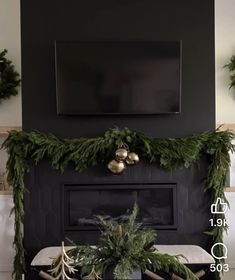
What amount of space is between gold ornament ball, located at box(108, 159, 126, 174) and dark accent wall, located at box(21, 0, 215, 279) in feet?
0.51

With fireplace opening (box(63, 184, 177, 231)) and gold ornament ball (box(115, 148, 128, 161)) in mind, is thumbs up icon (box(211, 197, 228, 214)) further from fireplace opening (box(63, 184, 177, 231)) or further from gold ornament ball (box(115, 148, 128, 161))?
gold ornament ball (box(115, 148, 128, 161))

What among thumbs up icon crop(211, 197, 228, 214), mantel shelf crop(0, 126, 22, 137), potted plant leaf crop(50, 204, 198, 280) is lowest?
thumbs up icon crop(211, 197, 228, 214)

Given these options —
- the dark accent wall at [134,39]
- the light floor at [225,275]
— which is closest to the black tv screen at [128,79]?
the dark accent wall at [134,39]

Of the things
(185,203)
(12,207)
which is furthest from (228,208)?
(12,207)

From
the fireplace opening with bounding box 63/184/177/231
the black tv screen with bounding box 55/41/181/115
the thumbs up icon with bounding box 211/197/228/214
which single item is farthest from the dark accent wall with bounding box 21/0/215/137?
the thumbs up icon with bounding box 211/197/228/214

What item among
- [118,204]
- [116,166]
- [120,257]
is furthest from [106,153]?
[120,257]

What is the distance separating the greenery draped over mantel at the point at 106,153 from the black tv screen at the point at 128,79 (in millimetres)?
261

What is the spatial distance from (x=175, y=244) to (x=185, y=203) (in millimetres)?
381

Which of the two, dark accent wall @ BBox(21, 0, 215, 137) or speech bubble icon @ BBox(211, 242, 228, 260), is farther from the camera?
Result: dark accent wall @ BBox(21, 0, 215, 137)

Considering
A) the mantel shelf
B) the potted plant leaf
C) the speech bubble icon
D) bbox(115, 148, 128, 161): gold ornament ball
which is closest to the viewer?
the potted plant leaf

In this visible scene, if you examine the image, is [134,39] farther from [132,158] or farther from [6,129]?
[6,129]

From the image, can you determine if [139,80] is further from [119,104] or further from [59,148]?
[59,148]

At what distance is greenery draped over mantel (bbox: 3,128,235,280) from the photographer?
3.69m

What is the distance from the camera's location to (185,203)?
12.7ft
